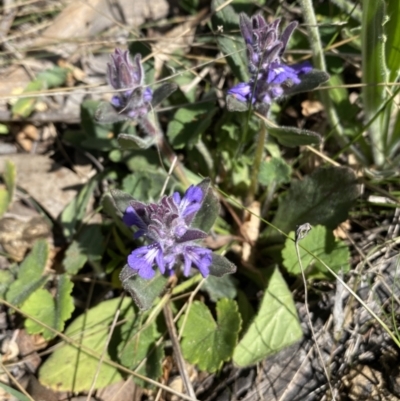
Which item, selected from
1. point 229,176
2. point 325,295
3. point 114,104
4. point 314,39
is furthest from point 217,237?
point 314,39

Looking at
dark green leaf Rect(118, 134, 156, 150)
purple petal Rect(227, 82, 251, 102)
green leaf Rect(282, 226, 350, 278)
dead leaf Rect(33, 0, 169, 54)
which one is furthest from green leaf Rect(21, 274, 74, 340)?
dead leaf Rect(33, 0, 169, 54)

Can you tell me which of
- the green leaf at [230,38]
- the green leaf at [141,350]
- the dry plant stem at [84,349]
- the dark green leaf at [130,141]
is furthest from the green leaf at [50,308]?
the green leaf at [230,38]

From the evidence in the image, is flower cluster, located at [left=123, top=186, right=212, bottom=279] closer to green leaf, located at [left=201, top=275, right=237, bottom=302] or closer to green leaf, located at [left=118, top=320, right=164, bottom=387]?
green leaf, located at [left=201, top=275, right=237, bottom=302]

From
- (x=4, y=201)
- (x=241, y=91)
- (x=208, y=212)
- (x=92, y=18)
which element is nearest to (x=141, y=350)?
(x=208, y=212)

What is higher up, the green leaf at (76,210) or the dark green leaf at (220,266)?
the dark green leaf at (220,266)

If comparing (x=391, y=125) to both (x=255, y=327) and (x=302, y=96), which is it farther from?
(x=255, y=327)

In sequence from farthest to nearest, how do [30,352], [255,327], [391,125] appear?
[391,125] → [30,352] → [255,327]

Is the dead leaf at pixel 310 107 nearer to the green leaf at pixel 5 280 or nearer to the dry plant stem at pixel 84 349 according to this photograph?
the dry plant stem at pixel 84 349
